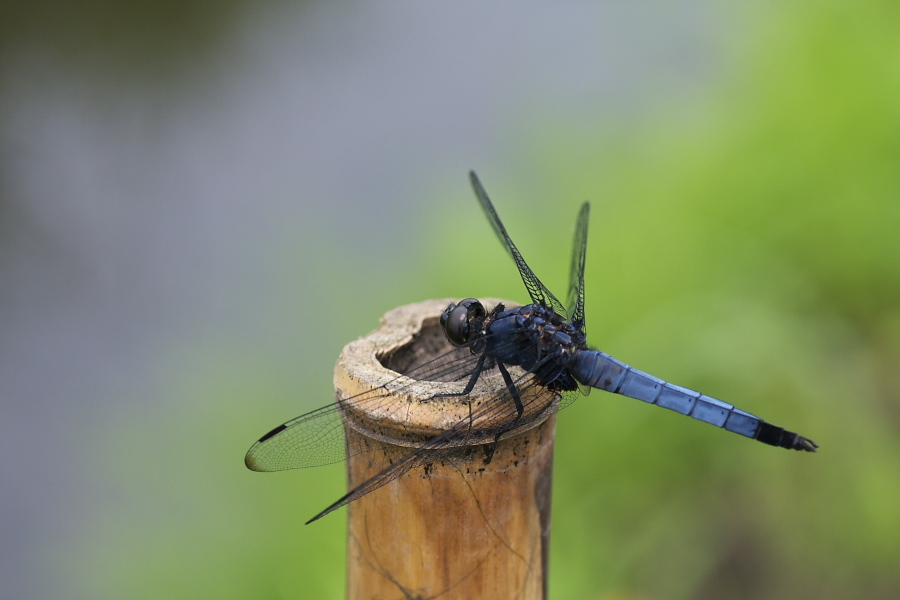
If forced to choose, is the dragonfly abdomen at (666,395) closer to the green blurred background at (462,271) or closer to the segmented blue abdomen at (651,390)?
the segmented blue abdomen at (651,390)

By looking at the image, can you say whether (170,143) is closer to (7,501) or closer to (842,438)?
(7,501)

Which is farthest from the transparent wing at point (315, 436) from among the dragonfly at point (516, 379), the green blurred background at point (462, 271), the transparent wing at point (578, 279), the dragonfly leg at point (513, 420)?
the green blurred background at point (462, 271)

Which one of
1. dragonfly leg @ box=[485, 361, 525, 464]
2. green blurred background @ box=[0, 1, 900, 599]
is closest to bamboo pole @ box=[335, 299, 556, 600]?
dragonfly leg @ box=[485, 361, 525, 464]

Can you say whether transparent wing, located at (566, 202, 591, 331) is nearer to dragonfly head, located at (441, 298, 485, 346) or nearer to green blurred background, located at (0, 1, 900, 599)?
dragonfly head, located at (441, 298, 485, 346)

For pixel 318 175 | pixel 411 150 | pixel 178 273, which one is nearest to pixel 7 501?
pixel 178 273

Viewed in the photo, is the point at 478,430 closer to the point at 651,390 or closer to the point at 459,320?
the point at 459,320
